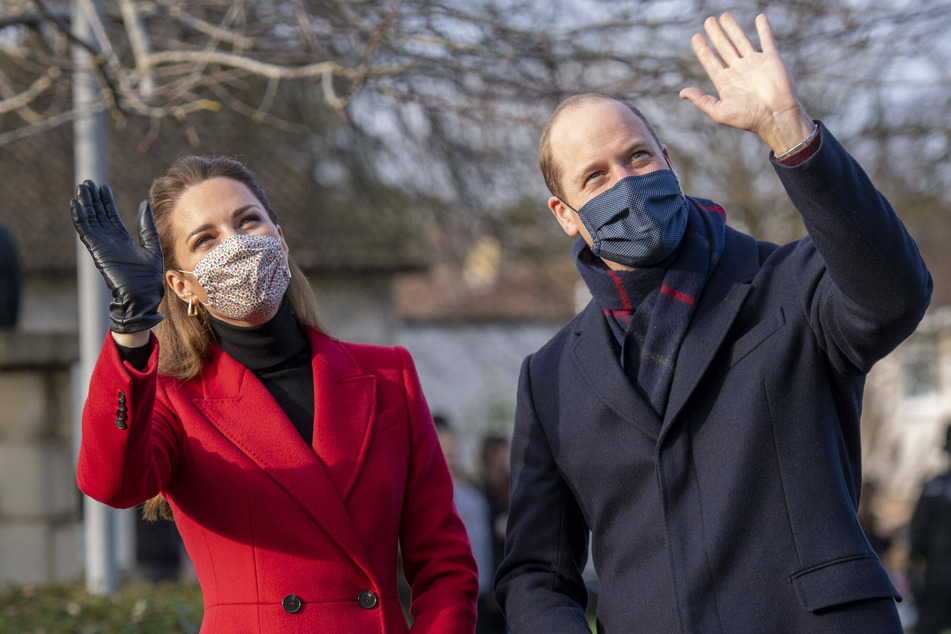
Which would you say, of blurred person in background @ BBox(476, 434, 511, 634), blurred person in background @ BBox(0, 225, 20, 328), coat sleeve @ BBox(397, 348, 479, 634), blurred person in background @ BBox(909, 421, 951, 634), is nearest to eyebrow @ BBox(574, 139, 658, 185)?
coat sleeve @ BBox(397, 348, 479, 634)

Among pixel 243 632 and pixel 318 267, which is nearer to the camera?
pixel 243 632

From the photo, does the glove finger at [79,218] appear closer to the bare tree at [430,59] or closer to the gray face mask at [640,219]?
the gray face mask at [640,219]

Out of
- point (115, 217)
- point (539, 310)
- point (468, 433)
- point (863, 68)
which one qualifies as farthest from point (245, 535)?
point (468, 433)

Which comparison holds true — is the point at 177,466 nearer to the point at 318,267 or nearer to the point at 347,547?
the point at 347,547

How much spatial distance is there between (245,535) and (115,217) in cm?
83

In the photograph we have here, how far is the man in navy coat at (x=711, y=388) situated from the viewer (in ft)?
7.00

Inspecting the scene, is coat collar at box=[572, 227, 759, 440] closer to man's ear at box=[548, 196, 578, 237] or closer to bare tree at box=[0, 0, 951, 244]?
man's ear at box=[548, 196, 578, 237]

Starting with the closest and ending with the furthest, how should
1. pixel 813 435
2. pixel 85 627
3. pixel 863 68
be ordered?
pixel 813 435, pixel 85 627, pixel 863 68

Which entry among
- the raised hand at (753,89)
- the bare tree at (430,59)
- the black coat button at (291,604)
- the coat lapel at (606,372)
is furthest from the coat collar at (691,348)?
the bare tree at (430,59)

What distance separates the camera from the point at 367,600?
2672mm

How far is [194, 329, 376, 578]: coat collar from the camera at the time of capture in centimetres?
267

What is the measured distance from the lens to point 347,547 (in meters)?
2.65

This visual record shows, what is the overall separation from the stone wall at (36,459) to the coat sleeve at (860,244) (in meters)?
5.60

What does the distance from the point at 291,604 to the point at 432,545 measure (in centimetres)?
42
